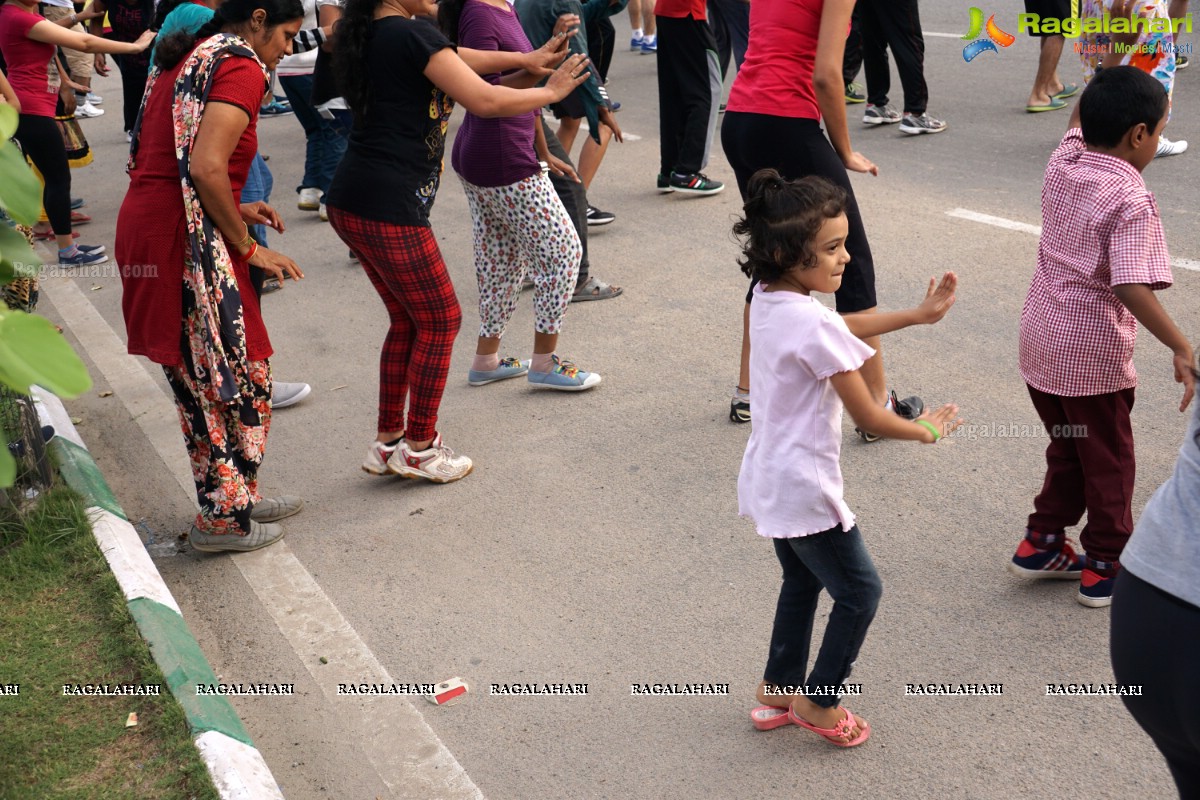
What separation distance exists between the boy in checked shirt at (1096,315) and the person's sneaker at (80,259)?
6711mm

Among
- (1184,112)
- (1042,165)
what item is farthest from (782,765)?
(1184,112)

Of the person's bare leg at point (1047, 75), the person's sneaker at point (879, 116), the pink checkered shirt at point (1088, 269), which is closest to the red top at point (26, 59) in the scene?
the person's sneaker at point (879, 116)

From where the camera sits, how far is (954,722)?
120 inches

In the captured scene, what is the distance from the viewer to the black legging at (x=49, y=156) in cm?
720

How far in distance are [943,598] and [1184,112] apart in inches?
246

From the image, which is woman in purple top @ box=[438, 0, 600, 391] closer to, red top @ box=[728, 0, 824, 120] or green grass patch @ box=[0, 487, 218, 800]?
red top @ box=[728, 0, 824, 120]

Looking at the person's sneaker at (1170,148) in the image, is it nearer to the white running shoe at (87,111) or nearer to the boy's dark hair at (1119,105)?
the boy's dark hair at (1119,105)

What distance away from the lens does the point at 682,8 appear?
776 centimetres

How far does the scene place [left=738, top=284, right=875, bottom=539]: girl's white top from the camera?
2623mm

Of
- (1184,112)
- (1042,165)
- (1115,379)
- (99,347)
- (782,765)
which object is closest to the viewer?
(782,765)

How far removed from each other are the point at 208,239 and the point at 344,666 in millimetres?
1442

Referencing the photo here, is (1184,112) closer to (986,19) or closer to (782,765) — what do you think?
(986,19)

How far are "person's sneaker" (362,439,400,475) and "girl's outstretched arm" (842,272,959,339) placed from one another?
2.32 metres

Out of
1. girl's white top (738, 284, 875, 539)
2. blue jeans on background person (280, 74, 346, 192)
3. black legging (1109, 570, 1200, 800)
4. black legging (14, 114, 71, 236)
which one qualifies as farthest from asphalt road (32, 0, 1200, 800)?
black legging (14, 114, 71, 236)
